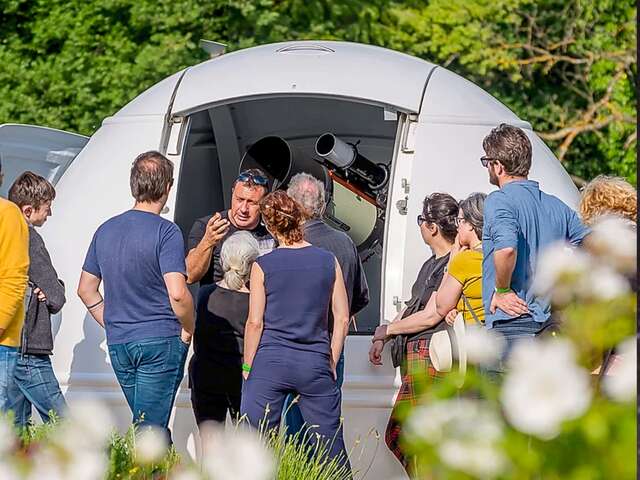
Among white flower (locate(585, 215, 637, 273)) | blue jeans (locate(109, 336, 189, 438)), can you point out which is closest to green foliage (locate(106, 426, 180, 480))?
blue jeans (locate(109, 336, 189, 438))

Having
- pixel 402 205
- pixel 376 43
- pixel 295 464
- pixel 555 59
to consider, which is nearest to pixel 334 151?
pixel 402 205

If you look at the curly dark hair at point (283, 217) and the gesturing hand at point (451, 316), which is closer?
the curly dark hair at point (283, 217)

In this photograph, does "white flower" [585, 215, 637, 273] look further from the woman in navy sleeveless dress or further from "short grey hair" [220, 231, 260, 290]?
"short grey hair" [220, 231, 260, 290]

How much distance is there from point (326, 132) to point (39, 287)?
2895mm

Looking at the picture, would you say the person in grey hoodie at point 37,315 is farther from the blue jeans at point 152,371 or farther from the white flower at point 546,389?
the white flower at point 546,389

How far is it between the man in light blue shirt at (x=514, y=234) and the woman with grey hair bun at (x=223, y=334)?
119 cm

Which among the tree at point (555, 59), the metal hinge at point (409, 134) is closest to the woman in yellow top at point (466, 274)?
the metal hinge at point (409, 134)

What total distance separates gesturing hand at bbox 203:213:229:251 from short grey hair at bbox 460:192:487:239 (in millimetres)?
1218

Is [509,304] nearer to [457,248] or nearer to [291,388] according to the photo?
[457,248]

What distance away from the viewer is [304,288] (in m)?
5.11

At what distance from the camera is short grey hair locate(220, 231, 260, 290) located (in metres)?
5.64

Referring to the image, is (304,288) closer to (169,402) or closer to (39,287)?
(169,402)

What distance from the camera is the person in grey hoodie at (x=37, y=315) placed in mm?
5734

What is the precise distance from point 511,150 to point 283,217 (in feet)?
3.21
